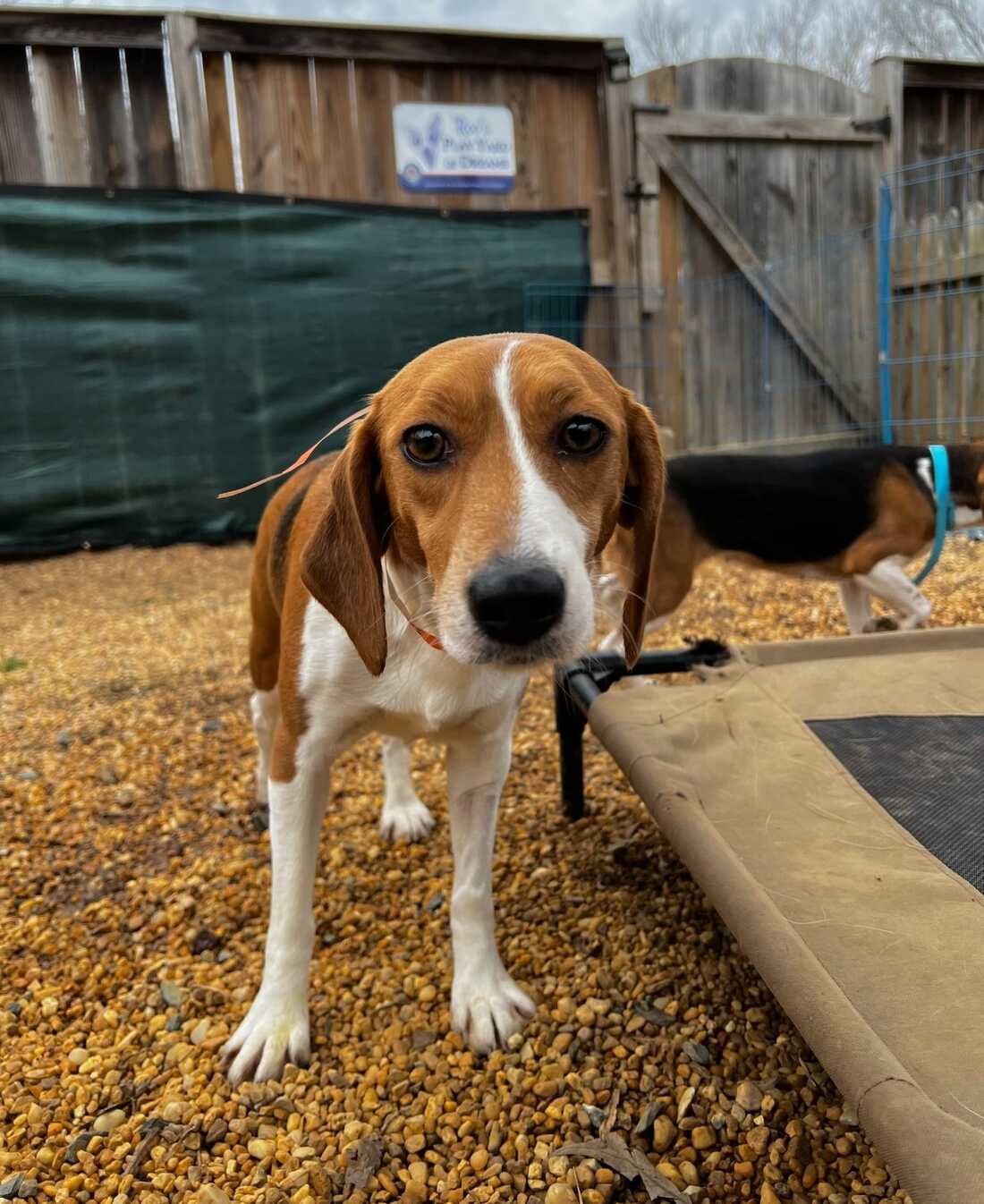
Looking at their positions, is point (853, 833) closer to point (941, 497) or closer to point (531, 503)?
point (531, 503)

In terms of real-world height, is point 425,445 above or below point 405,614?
above

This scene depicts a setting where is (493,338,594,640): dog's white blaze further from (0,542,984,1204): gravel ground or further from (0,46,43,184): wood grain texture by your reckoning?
(0,46,43,184): wood grain texture

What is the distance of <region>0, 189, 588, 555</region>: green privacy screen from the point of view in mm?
6723

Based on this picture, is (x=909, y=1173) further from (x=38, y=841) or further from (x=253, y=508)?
(x=253, y=508)

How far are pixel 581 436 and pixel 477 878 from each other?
105cm

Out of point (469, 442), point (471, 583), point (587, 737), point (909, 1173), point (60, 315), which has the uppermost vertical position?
point (60, 315)

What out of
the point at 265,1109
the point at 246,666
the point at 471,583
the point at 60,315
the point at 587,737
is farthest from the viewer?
the point at 60,315

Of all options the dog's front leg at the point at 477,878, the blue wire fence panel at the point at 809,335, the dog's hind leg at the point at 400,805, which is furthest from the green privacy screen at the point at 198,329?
the dog's front leg at the point at 477,878

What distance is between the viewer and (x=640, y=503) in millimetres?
1879

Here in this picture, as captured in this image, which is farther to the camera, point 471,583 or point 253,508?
point 253,508

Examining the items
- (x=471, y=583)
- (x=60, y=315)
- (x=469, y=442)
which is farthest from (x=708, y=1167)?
(x=60, y=315)

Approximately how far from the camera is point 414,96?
7.36 metres

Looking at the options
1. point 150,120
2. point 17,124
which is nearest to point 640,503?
point 150,120

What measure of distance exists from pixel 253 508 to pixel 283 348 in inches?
51.3
